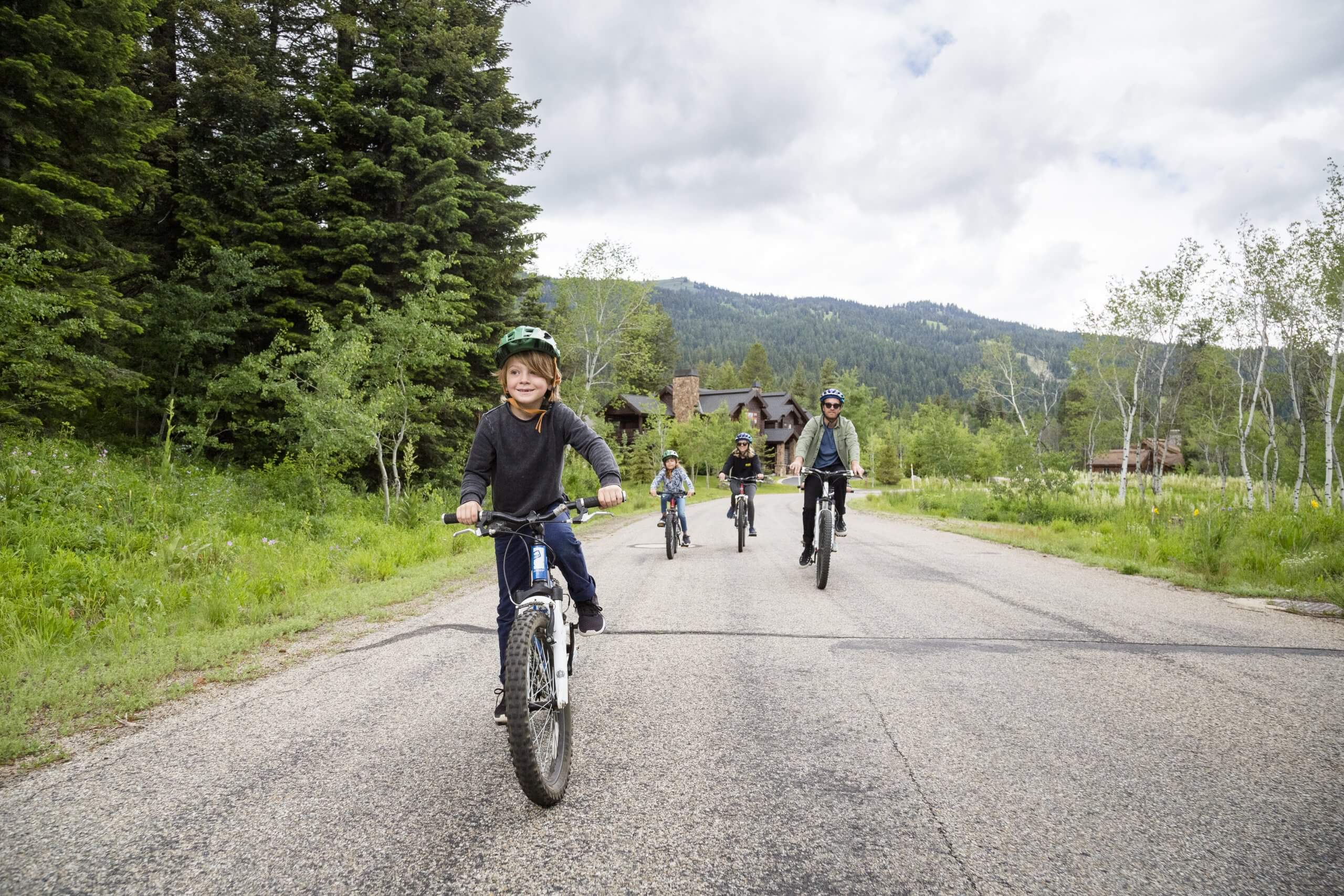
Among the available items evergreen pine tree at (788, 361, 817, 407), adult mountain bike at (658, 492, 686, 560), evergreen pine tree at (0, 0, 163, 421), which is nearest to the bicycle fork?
adult mountain bike at (658, 492, 686, 560)

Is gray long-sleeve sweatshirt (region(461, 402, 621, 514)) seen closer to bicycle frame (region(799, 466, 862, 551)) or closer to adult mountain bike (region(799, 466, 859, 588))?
adult mountain bike (region(799, 466, 859, 588))

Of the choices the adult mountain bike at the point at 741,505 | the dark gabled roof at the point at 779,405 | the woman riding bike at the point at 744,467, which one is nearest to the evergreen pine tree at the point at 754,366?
the dark gabled roof at the point at 779,405

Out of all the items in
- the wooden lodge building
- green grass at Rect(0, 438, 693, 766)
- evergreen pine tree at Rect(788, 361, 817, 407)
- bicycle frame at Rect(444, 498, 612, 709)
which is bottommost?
green grass at Rect(0, 438, 693, 766)

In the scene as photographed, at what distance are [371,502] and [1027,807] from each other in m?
14.1

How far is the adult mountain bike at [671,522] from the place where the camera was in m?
10.4

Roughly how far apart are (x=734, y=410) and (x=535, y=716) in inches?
2531

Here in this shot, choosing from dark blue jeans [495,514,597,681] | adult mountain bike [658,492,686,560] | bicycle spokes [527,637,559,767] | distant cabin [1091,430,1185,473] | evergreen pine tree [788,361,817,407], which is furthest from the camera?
evergreen pine tree [788,361,817,407]

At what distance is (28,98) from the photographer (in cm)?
1024

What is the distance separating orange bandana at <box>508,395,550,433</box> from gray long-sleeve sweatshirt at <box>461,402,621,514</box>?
22mm

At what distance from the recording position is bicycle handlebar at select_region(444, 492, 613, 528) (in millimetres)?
3004

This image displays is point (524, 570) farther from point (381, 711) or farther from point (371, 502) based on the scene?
point (371, 502)

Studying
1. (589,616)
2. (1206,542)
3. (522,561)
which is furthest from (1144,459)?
(522,561)

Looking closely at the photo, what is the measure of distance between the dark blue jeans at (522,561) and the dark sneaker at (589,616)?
24cm

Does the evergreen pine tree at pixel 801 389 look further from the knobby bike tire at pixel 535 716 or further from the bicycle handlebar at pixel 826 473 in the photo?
the knobby bike tire at pixel 535 716
